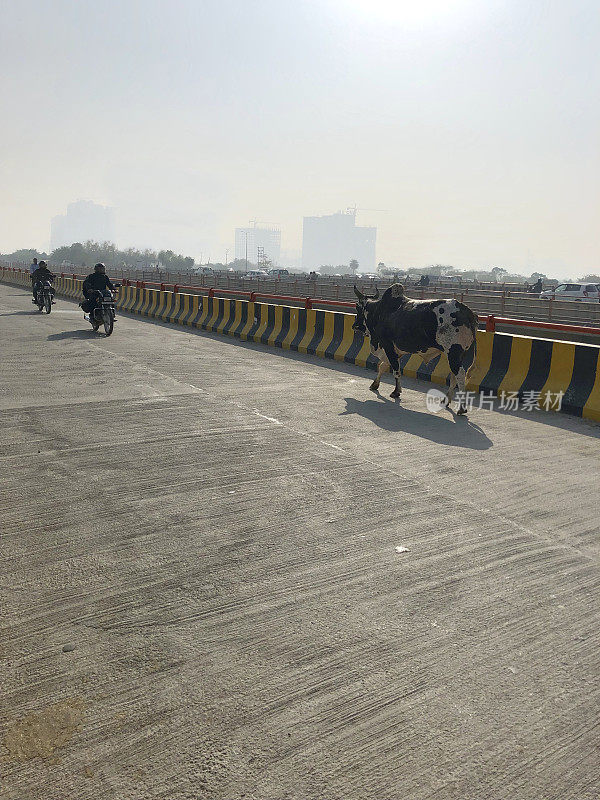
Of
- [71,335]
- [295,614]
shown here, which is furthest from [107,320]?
[295,614]

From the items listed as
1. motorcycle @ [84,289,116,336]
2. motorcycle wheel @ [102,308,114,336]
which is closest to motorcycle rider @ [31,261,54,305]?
motorcycle @ [84,289,116,336]

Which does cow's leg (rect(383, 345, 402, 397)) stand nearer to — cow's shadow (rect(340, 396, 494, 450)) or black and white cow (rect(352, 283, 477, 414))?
black and white cow (rect(352, 283, 477, 414))

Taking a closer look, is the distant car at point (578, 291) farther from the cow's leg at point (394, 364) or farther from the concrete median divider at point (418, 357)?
the cow's leg at point (394, 364)

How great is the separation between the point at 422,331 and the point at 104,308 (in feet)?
34.2

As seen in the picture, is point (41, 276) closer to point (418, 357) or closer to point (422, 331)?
point (418, 357)

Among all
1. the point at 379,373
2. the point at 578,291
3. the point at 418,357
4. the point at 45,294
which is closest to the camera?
the point at 379,373

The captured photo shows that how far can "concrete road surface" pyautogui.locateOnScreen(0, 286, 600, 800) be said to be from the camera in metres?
2.99

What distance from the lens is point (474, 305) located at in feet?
111

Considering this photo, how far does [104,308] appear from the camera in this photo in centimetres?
1847

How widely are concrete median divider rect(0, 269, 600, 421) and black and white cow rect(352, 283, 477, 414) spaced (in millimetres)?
667

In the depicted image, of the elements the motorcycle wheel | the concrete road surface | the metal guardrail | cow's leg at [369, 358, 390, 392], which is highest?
the metal guardrail

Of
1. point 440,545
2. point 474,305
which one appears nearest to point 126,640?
point 440,545
